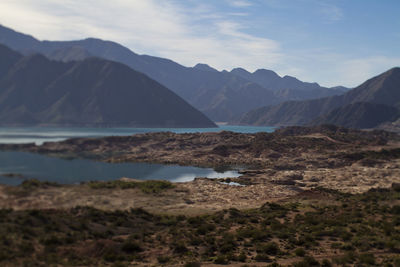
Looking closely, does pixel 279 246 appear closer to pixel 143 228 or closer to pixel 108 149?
pixel 143 228

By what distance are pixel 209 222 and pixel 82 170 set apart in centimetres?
6768

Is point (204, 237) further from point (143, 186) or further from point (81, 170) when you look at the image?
point (81, 170)

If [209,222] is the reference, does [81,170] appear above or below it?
below

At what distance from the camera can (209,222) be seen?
137ft

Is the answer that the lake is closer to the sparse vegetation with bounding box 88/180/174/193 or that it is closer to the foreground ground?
the sparse vegetation with bounding box 88/180/174/193

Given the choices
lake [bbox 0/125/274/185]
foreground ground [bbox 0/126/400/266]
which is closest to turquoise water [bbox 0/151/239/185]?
lake [bbox 0/125/274/185]

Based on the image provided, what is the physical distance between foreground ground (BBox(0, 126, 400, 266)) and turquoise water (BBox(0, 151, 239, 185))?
17112 millimetres

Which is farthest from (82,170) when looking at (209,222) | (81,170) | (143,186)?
(209,222)

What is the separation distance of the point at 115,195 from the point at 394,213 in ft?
136

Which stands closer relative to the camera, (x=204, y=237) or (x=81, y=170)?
(x=204, y=237)

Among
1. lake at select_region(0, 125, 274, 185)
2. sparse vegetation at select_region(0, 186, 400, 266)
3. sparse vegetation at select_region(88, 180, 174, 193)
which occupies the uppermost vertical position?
sparse vegetation at select_region(0, 186, 400, 266)

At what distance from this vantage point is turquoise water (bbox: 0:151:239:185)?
281 ft

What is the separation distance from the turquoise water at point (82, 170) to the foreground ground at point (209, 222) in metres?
17.1

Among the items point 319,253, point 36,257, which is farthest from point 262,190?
point 36,257
